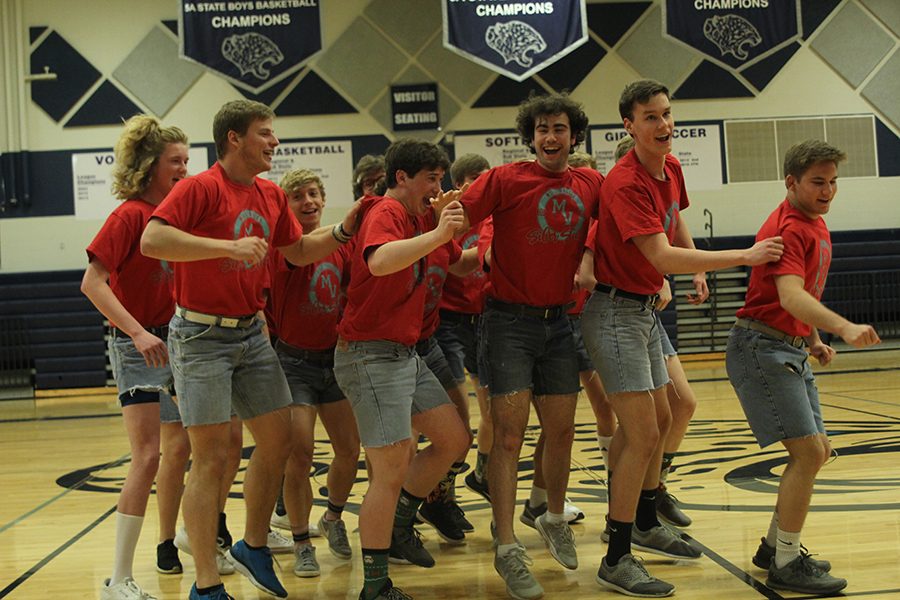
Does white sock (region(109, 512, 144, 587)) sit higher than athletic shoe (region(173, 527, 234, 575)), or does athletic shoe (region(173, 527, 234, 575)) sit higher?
white sock (region(109, 512, 144, 587))

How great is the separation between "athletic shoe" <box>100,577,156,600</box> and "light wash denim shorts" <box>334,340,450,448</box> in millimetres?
1121

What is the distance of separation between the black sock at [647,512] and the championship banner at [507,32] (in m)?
6.84

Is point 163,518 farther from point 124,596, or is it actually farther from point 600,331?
point 600,331

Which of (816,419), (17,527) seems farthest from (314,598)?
(17,527)

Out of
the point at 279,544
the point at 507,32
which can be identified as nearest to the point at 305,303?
the point at 279,544

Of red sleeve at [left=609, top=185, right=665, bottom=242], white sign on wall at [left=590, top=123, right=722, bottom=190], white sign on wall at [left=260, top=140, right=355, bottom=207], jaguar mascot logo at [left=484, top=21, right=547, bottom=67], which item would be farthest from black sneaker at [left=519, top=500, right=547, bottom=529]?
white sign on wall at [left=590, top=123, right=722, bottom=190]

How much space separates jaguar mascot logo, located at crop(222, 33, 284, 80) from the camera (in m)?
9.77

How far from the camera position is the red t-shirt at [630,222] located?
3754 millimetres

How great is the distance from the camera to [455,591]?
3949 mm

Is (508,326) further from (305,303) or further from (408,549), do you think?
(408,549)

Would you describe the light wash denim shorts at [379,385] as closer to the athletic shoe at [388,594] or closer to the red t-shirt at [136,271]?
the athletic shoe at [388,594]

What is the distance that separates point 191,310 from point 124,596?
1199 mm

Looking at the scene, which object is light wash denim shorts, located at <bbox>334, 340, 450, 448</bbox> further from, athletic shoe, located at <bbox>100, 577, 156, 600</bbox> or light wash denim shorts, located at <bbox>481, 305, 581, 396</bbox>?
athletic shoe, located at <bbox>100, 577, 156, 600</bbox>

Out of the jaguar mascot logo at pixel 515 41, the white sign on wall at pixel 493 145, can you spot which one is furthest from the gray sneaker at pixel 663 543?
the white sign on wall at pixel 493 145
